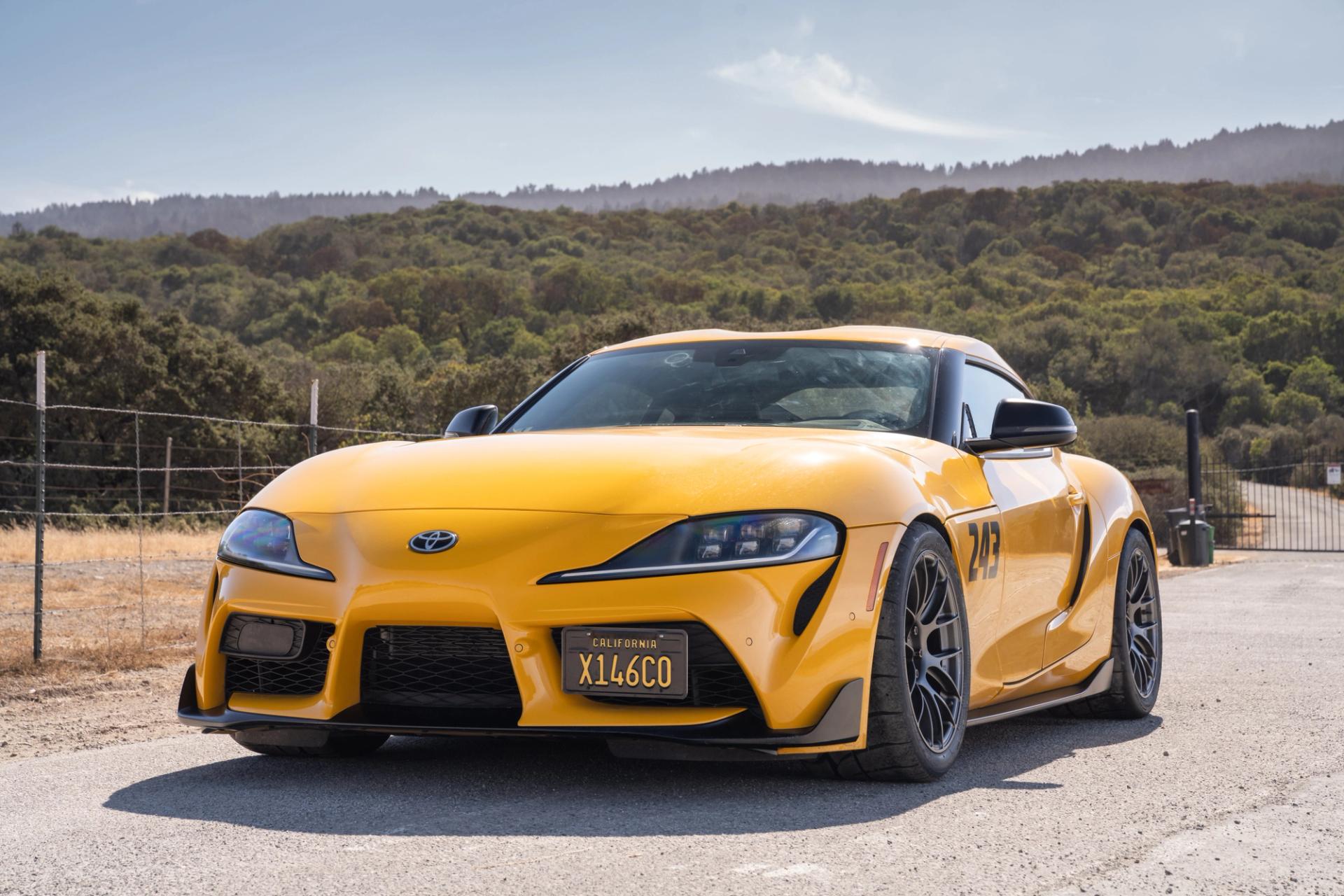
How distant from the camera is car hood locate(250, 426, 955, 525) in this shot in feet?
13.5

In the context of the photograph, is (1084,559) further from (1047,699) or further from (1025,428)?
(1025,428)

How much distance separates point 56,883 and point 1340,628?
9761 millimetres

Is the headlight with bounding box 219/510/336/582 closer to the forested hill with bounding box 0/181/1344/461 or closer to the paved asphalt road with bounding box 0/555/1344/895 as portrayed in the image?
the paved asphalt road with bounding box 0/555/1344/895

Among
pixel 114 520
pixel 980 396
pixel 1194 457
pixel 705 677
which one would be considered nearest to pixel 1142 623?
pixel 980 396

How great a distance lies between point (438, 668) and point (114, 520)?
3070 cm

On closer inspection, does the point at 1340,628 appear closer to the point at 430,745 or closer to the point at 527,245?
the point at 430,745

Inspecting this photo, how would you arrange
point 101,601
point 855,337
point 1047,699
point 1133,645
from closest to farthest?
point 1047,699, point 855,337, point 1133,645, point 101,601

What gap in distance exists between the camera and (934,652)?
4.56 metres

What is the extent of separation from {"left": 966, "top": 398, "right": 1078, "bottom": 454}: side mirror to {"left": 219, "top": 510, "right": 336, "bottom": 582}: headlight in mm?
2329

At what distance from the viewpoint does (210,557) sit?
Result: 20484 mm

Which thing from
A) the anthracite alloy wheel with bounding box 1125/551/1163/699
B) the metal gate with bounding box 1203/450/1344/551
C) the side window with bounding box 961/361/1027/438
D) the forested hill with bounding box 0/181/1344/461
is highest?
the forested hill with bounding box 0/181/1344/461

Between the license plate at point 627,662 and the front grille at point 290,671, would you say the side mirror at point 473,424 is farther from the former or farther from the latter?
the license plate at point 627,662

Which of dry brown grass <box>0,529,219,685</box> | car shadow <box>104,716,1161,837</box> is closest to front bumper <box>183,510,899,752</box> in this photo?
car shadow <box>104,716,1161,837</box>

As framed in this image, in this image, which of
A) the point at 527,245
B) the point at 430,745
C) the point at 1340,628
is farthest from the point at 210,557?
the point at 527,245
